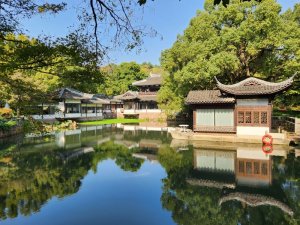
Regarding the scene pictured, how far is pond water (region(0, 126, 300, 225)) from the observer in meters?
8.34

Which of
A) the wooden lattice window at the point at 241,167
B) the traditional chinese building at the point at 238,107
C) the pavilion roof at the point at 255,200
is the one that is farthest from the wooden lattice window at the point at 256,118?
the pavilion roof at the point at 255,200

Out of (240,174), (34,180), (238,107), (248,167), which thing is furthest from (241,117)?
(34,180)

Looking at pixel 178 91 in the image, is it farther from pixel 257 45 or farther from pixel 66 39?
pixel 66 39

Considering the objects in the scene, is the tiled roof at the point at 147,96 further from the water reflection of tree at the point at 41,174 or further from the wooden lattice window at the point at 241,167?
the wooden lattice window at the point at 241,167

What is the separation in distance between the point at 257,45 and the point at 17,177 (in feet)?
62.8

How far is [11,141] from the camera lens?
2230 cm

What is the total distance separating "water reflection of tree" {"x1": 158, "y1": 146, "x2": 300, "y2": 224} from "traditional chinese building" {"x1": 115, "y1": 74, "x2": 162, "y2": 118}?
3397 centimetres

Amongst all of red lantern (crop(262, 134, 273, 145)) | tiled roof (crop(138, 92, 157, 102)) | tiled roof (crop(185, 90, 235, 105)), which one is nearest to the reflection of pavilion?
red lantern (crop(262, 134, 273, 145))

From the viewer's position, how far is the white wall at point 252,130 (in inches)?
772

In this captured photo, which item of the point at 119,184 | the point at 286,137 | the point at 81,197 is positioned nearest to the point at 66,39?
the point at 81,197

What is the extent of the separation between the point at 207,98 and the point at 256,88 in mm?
3803

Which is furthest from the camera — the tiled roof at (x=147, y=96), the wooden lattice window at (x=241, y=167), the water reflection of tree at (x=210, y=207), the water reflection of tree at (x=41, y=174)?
the tiled roof at (x=147, y=96)

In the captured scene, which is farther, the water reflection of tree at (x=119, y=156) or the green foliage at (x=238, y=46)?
the green foliage at (x=238, y=46)

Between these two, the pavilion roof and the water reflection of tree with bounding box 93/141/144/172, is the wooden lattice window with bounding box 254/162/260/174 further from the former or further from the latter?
the water reflection of tree with bounding box 93/141/144/172
